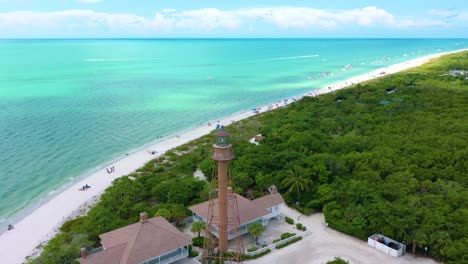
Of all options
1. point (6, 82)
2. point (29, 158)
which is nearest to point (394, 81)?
point (29, 158)

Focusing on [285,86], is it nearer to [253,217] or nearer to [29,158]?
[29,158]

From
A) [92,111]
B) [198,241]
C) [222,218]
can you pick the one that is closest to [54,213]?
[198,241]

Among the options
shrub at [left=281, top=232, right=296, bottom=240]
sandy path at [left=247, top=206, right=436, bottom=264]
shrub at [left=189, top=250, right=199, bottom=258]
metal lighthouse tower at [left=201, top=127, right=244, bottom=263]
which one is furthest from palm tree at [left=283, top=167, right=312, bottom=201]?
shrub at [left=189, top=250, right=199, bottom=258]

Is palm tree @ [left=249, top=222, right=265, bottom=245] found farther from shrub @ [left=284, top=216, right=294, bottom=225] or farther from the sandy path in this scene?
shrub @ [left=284, top=216, right=294, bottom=225]

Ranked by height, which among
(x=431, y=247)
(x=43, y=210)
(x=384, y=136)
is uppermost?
(x=384, y=136)

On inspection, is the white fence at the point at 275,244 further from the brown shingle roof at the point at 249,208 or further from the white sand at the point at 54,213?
the white sand at the point at 54,213

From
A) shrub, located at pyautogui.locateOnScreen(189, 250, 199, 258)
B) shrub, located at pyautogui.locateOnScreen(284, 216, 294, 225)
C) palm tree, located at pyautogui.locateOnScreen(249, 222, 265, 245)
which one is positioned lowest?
shrub, located at pyautogui.locateOnScreen(189, 250, 199, 258)
